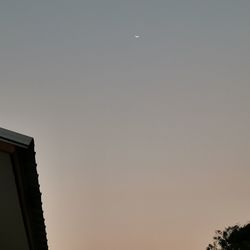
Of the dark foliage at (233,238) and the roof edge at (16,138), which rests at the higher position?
the dark foliage at (233,238)

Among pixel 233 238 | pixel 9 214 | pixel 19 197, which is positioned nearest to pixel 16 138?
pixel 19 197

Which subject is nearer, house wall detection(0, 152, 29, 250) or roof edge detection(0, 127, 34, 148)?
roof edge detection(0, 127, 34, 148)

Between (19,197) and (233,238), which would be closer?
(19,197)

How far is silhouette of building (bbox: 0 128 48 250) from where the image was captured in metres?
5.93

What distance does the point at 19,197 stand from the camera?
23.2 feet

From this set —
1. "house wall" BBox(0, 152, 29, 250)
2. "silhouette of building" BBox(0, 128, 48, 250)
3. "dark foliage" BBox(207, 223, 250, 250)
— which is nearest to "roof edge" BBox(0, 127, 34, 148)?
"silhouette of building" BBox(0, 128, 48, 250)

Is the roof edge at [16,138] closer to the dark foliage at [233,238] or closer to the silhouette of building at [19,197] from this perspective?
the silhouette of building at [19,197]

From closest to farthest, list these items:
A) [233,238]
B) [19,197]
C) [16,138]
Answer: [16,138] < [19,197] < [233,238]

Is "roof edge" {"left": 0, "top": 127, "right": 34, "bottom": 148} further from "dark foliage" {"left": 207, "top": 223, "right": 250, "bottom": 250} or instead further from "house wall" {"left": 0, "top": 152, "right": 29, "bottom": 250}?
"dark foliage" {"left": 207, "top": 223, "right": 250, "bottom": 250}

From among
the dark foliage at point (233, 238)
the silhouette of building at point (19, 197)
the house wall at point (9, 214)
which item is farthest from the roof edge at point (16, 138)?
the dark foliage at point (233, 238)

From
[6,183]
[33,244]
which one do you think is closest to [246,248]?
[33,244]

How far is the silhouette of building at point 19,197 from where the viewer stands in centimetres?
593

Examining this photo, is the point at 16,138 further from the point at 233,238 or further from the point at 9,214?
the point at 233,238

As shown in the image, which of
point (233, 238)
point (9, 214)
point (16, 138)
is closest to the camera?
point (16, 138)
